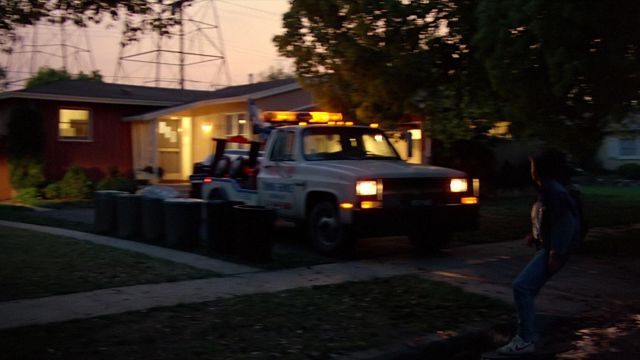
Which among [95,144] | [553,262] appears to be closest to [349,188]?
[553,262]

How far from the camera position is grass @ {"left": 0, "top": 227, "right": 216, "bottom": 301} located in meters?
8.67

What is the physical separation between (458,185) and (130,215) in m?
5.97

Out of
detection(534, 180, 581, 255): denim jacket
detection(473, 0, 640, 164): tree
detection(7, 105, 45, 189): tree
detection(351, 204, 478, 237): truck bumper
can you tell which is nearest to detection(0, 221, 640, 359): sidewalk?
detection(351, 204, 478, 237): truck bumper

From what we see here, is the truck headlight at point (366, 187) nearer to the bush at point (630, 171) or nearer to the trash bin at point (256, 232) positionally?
the trash bin at point (256, 232)

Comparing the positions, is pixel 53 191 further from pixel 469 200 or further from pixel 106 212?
pixel 469 200

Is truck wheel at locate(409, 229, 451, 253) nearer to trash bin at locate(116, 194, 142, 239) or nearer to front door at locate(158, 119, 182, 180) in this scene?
trash bin at locate(116, 194, 142, 239)

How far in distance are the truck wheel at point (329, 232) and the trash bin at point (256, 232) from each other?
0.95 meters

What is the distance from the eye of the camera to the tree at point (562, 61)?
379 inches

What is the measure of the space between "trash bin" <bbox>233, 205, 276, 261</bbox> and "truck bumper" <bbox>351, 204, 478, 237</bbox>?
1.27 meters

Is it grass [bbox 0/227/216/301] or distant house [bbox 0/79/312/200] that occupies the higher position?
distant house [bbox 0/79/312/200]

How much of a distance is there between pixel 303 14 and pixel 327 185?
4607mm

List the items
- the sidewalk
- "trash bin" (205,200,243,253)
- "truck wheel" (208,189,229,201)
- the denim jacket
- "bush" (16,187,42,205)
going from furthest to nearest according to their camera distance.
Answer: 1. "bush" (16,187,42,205)
2. "truck wheel" (208,189,229,201)
3. "trash bin" (205,200,243,253)
4. the sidewalk
5. the denim jacket

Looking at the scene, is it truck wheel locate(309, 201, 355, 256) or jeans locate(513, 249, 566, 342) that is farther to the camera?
truck wheel locate(309, 201, 355, 256)

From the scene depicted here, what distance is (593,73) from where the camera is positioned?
10.0 meters
